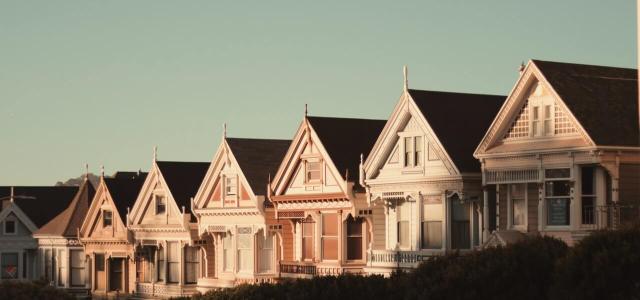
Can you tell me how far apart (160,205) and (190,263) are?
3408mm

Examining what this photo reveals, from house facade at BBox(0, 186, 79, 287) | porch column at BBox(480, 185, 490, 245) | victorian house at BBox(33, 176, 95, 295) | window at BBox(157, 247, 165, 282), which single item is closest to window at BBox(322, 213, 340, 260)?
porch column at BBox(480, 185, 490, 245)

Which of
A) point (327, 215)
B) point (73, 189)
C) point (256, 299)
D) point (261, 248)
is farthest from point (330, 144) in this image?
point (73, 189)

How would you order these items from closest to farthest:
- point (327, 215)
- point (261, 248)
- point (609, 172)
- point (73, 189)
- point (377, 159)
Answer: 1. point (609, 172)
2. point (377, 159)
3. point (327, 215)
4. point (261, 248)
5. point (73, 189)

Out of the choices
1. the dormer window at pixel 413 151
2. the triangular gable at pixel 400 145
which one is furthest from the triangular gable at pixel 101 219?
the dormer window at pixel 413 151

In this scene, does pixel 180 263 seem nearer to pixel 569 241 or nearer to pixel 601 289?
pixel 569 241

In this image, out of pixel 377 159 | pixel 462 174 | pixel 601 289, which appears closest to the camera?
pixel 601 289

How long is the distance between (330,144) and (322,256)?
4793 mm

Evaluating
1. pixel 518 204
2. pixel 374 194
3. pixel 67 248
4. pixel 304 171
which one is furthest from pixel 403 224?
pixel 67 248

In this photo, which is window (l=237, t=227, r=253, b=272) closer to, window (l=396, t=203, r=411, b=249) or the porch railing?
window (l=396, t=203, r=411, b=249)

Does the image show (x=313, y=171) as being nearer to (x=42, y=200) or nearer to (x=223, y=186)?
(x=223, y=186)

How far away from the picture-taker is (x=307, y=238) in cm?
6200

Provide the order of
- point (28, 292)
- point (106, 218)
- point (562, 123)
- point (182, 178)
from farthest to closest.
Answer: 1. point (106, 218)
2. point (182, 178)
3. point (28, 292)
4. point (562, 123)

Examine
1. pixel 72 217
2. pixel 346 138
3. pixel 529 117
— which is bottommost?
pixel 72 217

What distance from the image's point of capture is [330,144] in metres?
59.5
